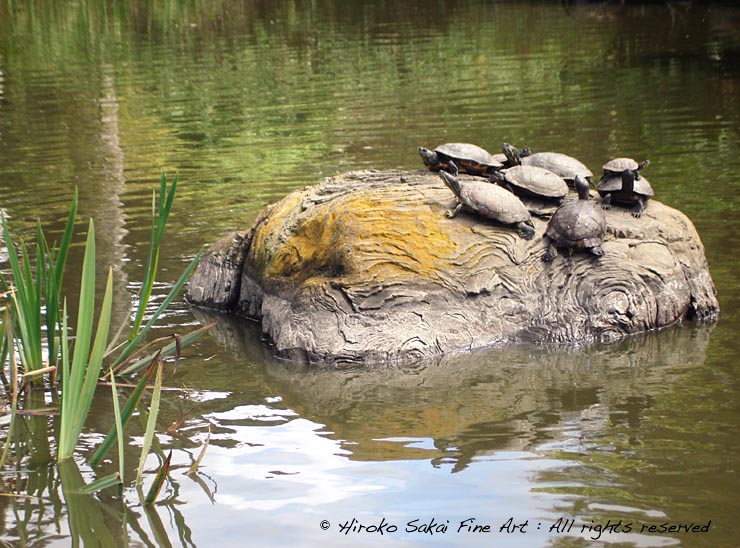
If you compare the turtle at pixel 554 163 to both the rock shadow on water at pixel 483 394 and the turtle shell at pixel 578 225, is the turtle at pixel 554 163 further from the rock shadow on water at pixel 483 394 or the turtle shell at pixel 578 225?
the rock shadow on water at pixel 483 394

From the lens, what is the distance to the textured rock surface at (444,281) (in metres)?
6.15

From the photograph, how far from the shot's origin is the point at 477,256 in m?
6.31

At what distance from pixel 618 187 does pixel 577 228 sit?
32.1 inches

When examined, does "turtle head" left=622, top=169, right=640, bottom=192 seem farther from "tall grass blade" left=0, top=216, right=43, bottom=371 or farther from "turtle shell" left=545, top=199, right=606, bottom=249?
"tall grass blade" left=0, top=216, right=43, bottom=371

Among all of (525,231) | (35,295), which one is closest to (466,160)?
(525,231)

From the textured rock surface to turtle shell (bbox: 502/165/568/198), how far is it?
150mm

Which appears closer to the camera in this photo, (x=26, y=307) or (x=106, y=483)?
(x=106, y=483)

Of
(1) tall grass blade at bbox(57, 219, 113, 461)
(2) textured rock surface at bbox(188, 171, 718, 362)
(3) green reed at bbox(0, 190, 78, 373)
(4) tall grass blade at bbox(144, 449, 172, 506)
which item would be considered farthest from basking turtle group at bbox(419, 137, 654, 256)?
(4) tall grass blade at bbox(144, 449, 172, 506)

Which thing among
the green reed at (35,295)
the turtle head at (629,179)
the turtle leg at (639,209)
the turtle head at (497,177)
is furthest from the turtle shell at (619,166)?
the green reed at (35,295)

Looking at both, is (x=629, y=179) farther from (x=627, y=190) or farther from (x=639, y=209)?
(x=639, y=209)

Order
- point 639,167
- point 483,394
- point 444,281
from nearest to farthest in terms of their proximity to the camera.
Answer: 1. point 483,394
2. point 444,281
3. point 639,167

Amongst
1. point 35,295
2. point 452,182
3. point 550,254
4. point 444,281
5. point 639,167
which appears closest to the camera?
point 35,295

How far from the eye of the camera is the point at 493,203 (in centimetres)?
640

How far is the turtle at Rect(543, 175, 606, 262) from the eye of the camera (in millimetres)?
6230
